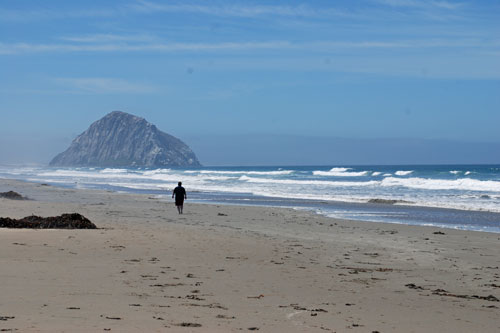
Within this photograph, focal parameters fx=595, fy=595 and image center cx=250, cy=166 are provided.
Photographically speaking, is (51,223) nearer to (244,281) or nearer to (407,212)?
(244,281)

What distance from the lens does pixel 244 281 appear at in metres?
8.24

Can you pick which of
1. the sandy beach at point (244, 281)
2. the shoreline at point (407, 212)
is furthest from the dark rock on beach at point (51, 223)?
the shoreline at point (407, 212)

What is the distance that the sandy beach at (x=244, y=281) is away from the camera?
593 centimetres

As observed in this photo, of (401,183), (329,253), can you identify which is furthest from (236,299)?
(401,183)

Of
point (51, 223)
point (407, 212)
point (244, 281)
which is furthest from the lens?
point (407, 212)

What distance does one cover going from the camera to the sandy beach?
593 centimetres

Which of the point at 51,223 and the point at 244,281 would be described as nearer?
the point at 244,281

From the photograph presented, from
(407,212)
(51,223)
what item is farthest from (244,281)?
(407,212)

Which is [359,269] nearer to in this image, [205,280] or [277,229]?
[205,280]

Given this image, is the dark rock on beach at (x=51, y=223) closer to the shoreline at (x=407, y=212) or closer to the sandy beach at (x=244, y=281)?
the sandy beach at (x=244, y=281)

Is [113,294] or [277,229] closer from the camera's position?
[113,294]

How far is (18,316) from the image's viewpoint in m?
5.57

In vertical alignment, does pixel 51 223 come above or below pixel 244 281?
above

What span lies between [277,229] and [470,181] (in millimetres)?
31774
